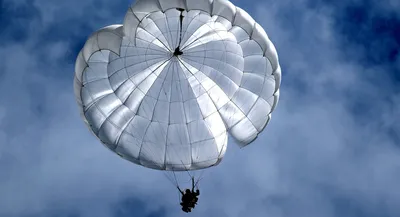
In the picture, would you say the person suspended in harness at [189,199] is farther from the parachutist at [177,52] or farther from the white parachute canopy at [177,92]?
the parachutist at [177,52]

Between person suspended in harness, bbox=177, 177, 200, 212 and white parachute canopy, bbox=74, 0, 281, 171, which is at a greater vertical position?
white parachute canopy, bbox=74, 0, 281, 171

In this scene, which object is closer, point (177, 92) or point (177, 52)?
point (177, 52)

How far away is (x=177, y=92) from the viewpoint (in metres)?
37.8

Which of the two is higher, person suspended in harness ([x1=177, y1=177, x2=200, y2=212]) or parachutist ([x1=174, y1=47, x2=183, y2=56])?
parachutist ([x1=174, y1=47, x2=183, y2=56])

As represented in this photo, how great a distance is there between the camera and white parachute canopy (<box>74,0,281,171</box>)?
36.8 m

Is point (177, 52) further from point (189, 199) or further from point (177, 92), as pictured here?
point (189, 199)

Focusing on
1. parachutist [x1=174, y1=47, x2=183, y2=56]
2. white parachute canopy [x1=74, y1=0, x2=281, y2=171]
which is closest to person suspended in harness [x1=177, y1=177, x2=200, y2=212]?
white parachute canopy [x1=74, y1=0, x2=281, y2=171]

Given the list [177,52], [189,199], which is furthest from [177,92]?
[189,199]

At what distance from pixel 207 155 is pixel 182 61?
458 cm

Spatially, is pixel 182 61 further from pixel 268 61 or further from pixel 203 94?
pixel 268 61

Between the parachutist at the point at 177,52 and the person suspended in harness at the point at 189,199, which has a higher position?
the parachutist at the point at 177,52

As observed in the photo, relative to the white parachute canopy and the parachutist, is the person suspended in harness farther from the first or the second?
the parachutist

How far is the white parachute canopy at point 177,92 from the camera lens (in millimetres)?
36781

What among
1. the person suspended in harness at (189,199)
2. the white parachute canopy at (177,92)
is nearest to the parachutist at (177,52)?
the white parachute canopy at (177,92)
